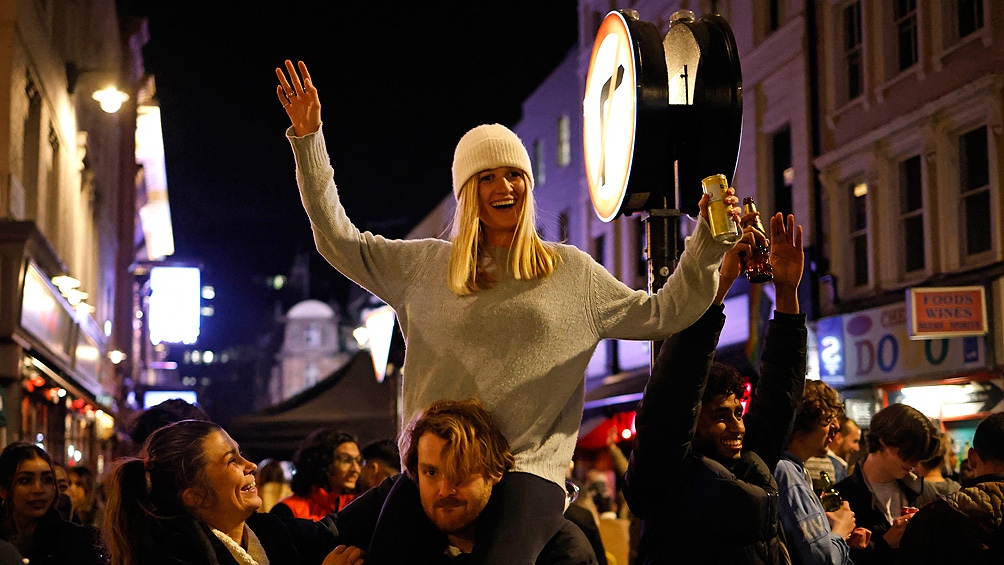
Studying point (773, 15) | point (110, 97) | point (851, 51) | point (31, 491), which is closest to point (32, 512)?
point (31, 491)

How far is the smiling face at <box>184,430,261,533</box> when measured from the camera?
4145 mm

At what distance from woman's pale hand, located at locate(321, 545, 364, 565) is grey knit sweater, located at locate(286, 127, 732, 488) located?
0.45 m

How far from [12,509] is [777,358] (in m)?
4.40

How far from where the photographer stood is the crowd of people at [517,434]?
3.54 meters

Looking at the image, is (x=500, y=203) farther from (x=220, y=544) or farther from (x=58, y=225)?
(x=58, y=225)

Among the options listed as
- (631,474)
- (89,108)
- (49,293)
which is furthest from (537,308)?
(89,108)

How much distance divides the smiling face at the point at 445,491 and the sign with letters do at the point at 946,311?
13.9 meters

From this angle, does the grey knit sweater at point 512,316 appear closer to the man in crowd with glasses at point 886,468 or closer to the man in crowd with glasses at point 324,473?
the man in crowd with glasses at point 886,468

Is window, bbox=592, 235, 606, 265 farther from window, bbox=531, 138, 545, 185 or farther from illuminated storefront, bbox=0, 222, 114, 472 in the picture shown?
illuminated storefront, bbox=0, 222, 114, 472

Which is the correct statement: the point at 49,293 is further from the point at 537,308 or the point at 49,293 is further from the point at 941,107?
the point at 537,308

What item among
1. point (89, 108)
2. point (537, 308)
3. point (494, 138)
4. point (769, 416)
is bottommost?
point (769, 416)

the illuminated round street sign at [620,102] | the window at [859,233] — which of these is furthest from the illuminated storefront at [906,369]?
the illuminated round street sign at [620,102]

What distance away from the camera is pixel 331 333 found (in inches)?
4624

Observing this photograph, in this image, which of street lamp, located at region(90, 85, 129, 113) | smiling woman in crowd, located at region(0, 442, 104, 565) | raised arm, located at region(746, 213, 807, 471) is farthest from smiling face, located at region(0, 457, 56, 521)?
street lamp, located at region(90, 85, 129, 113)
